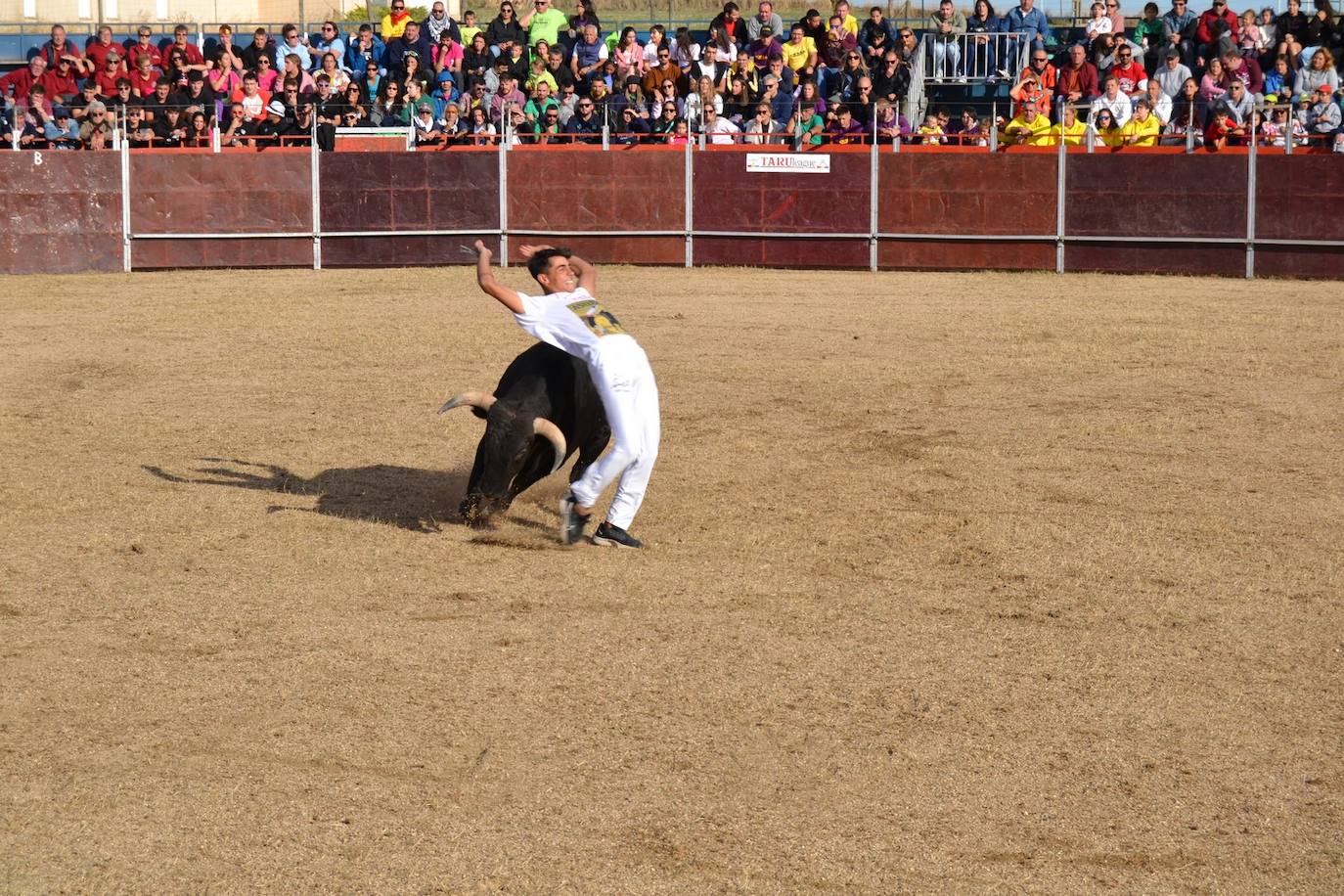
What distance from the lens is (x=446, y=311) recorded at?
17.5 meters

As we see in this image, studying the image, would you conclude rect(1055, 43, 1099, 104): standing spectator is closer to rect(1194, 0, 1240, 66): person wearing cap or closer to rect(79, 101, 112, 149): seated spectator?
rect(1194, 0, 1240, 66): person wearing cap

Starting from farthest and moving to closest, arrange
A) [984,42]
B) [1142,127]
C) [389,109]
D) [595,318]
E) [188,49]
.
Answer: [984,42]
[188,49]
[389,109]
[1142,127]
[595,318]

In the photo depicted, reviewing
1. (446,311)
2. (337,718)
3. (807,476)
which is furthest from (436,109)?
(337,718)

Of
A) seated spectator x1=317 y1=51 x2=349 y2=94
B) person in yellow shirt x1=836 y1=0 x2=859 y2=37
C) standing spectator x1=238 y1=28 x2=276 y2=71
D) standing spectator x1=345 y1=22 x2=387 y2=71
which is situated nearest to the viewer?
seated spectator x1=317 y1=51 x2=349 y2=94

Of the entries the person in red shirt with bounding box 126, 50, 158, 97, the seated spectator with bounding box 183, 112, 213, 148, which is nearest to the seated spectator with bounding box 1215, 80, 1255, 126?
the seated spectator with bounding box 183, 112, 213, 148

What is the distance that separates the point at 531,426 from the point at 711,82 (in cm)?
1564

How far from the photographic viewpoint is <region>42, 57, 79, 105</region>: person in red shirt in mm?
23750

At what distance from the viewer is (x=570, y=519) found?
8.26 meters

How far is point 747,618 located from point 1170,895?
2.79 meters

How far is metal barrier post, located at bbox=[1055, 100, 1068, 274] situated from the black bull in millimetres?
13430

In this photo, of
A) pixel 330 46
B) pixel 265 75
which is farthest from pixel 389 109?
pixel 330 46

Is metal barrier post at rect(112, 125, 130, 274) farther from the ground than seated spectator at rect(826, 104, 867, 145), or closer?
closer

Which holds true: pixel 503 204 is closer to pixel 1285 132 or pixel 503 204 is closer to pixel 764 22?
pixel 764 22

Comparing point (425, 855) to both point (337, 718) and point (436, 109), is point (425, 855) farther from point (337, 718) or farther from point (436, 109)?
point (436, 109)
